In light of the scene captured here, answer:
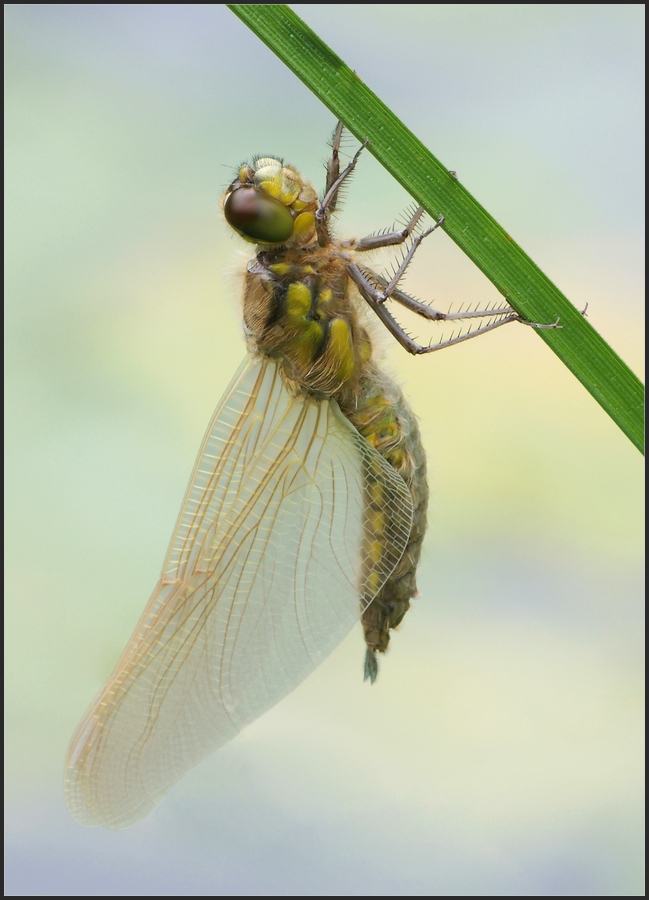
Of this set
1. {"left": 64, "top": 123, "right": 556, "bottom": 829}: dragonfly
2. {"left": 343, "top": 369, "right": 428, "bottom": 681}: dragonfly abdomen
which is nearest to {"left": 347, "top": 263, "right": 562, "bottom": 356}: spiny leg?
{"left": 64, "top": 123, "right": 556, "bottom": 829}: dragonfly

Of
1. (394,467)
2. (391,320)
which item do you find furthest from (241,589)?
(391,320)

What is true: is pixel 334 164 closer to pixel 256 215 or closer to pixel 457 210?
pixel 256 215

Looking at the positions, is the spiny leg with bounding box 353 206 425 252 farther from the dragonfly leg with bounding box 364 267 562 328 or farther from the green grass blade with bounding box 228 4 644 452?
the green grass blade with bounding box 228 4 644 452

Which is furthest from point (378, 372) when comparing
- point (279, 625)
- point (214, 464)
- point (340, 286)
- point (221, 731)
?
point (221, 731)

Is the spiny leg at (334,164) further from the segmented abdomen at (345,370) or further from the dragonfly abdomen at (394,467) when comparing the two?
the dragonfly abdomen at (394,467)

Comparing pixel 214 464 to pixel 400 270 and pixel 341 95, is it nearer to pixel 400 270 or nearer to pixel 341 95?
pixel 400 270

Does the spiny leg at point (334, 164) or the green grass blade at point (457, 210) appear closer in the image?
the green grass blade at point (457, 210)

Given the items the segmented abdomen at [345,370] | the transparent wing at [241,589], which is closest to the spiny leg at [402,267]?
the segmented abdomen at [345,370]

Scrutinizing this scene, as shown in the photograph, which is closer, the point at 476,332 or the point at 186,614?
the point at 476,332
